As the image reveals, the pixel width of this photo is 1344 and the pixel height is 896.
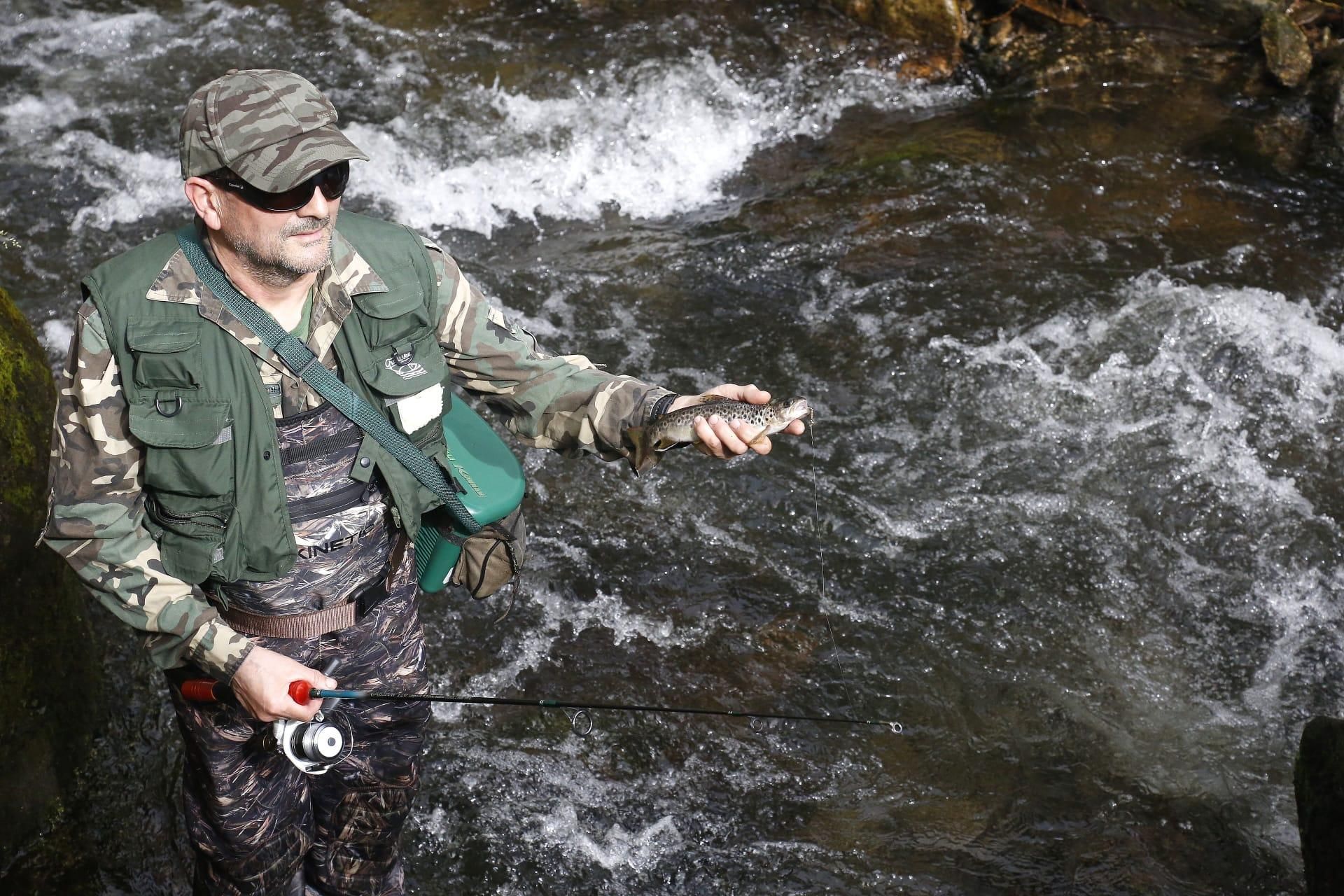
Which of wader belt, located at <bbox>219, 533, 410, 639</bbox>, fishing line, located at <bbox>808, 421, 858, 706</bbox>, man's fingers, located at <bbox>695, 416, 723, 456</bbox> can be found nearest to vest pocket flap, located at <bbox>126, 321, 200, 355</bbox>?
wader belt, located at <bbox>219, 533, 410, 639</bbox>

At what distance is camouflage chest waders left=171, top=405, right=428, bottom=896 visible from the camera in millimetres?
3273

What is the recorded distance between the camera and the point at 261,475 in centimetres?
308

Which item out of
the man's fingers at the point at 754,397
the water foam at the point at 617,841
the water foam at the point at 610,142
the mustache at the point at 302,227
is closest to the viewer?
the mustache at the point at 302,227

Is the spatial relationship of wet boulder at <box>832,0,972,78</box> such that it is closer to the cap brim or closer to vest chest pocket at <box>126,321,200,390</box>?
the cap brim

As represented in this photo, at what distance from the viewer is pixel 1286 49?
954cm

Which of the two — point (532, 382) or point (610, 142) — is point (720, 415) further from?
point (610, 142)

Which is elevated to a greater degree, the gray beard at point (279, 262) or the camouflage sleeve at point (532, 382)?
the gray beard at point (279, 262)

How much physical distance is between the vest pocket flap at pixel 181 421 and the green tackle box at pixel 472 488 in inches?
31.6

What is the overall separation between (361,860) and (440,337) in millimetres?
1672

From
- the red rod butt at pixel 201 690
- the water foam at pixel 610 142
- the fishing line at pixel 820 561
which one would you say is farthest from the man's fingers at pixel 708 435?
the water foam at pixel 610 142

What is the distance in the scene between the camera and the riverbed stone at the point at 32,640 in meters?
4.23

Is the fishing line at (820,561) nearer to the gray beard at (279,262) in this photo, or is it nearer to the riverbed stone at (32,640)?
the gray beard at (279,262)

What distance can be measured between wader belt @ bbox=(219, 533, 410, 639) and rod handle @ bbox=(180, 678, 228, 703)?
0.18 metres

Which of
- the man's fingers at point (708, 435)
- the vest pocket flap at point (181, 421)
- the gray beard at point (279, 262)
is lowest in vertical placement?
the vest pocket flap at point (181, 421)
